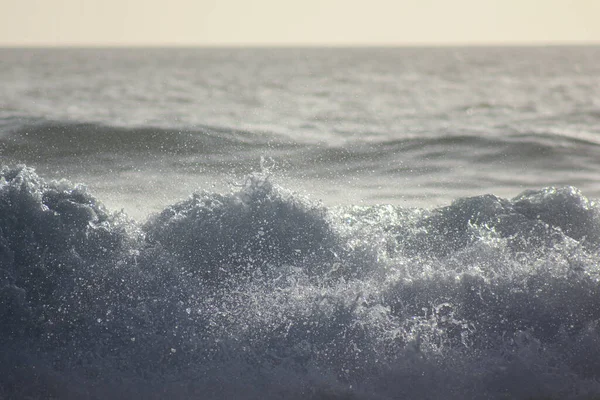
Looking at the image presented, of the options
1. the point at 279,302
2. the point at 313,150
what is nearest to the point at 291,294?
the point at 279,302

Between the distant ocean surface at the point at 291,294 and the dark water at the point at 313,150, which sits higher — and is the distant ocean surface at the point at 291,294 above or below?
below

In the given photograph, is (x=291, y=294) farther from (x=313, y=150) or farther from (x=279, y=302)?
(x=313, y=150)

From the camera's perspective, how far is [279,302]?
17.2ft

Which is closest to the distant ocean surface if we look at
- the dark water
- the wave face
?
the wave face

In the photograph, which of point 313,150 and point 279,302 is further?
point 313,150

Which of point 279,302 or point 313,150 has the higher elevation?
point 313,150

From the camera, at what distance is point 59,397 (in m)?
4.77

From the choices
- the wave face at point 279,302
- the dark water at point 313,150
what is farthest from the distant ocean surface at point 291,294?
the dark water at point 313,150

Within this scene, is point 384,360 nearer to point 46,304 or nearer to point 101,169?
point 46,304

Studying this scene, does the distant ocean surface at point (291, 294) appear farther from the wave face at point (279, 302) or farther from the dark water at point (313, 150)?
the dark water at point (313, 150)

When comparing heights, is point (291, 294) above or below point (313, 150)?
below

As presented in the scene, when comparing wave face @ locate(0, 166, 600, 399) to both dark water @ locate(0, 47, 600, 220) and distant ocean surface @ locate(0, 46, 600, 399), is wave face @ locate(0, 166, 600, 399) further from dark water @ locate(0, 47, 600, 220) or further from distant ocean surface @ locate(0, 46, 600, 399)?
dark water @ locate(0, 47, 600, 220)

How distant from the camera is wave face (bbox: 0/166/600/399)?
4938 mm

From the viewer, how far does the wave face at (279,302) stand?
194 inches
